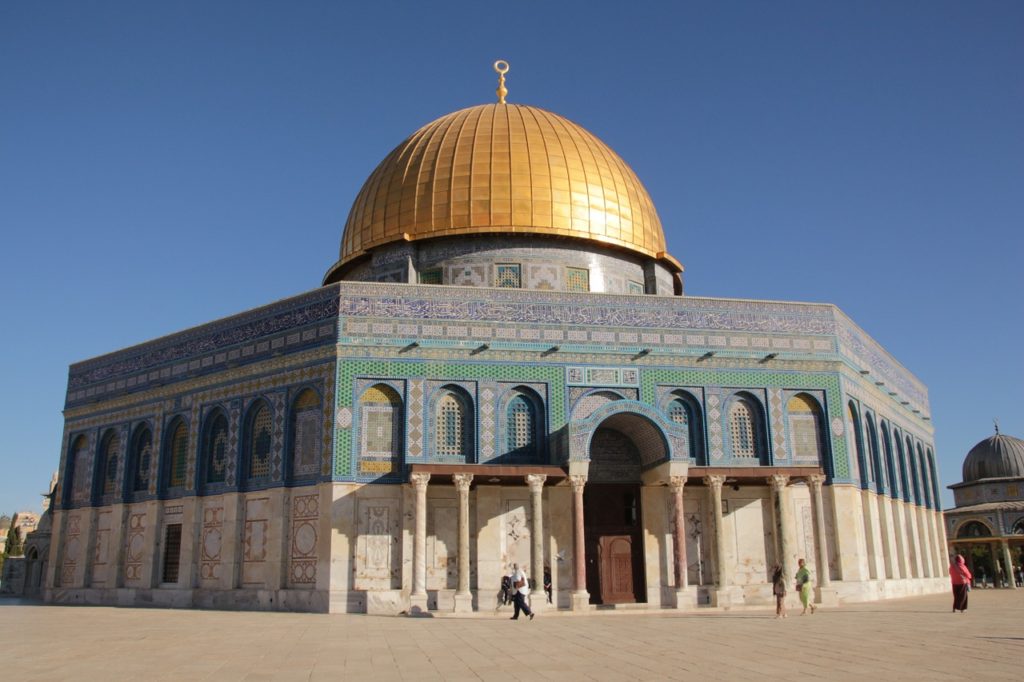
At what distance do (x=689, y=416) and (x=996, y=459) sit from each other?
3394cm

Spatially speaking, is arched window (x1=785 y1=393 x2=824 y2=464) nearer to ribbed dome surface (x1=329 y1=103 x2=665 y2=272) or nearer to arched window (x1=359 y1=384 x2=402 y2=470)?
ribbed dome surface (x1=329 y1=103 x2=665 y2=272)

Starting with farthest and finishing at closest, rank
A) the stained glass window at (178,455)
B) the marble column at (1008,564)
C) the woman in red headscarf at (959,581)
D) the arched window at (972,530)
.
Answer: the arched window at (972,530)
the marble column at (1008,564)
the stained glass window at (178,455)
the woman in red headscarf at (959,581)

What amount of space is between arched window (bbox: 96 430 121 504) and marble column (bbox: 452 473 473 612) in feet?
38.3

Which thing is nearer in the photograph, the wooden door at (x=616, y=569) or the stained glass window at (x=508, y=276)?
the wooden door at (x=616, y=569)

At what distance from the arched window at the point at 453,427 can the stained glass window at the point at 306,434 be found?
8.88 feet

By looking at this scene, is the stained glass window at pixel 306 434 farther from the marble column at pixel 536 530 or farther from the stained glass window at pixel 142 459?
the stained glass window at pixel 142 459

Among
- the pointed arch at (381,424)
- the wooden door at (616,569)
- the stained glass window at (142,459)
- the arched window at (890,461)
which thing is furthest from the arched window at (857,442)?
the stained glass window at (142,459)

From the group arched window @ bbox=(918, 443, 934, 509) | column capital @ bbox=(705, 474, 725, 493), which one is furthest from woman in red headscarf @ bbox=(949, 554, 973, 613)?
arched window @ bbox=(918, 443, 934, 509)

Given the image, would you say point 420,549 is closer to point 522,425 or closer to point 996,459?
point 522,425

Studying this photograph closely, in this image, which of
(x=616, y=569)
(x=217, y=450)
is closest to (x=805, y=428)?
(x=616, y=569)

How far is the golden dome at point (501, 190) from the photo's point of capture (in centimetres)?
2509

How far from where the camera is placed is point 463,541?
1948cm

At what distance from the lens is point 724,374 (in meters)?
22.2

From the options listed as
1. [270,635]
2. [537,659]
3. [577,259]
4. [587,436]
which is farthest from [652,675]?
[577,259]
